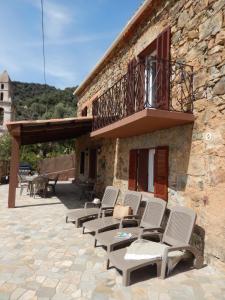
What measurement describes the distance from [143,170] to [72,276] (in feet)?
14.0

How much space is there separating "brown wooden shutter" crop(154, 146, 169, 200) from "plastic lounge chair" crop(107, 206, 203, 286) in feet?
4.37

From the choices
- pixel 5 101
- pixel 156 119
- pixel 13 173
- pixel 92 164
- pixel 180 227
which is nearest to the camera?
pixel 180 227

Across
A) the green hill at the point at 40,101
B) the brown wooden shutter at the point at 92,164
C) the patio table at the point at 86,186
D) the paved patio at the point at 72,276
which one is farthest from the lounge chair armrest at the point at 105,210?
the green hill at the point at 40,101

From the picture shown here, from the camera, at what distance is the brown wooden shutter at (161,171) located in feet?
22.7

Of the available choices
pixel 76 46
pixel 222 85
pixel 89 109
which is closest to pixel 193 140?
pixel 222 85

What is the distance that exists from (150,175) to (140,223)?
1948 mm

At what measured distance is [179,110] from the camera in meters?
6.51

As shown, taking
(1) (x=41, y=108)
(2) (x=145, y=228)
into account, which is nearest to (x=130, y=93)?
(2) (x=145, y=228)

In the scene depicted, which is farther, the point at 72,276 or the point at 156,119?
the point at 156,119

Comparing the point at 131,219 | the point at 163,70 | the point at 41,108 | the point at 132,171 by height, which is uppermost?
the point at 41,108

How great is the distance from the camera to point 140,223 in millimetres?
6672

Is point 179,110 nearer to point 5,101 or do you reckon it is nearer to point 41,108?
point 5,101

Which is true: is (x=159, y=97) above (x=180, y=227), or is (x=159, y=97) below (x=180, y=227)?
above

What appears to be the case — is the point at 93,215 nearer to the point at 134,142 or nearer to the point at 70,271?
the point at 134,142
